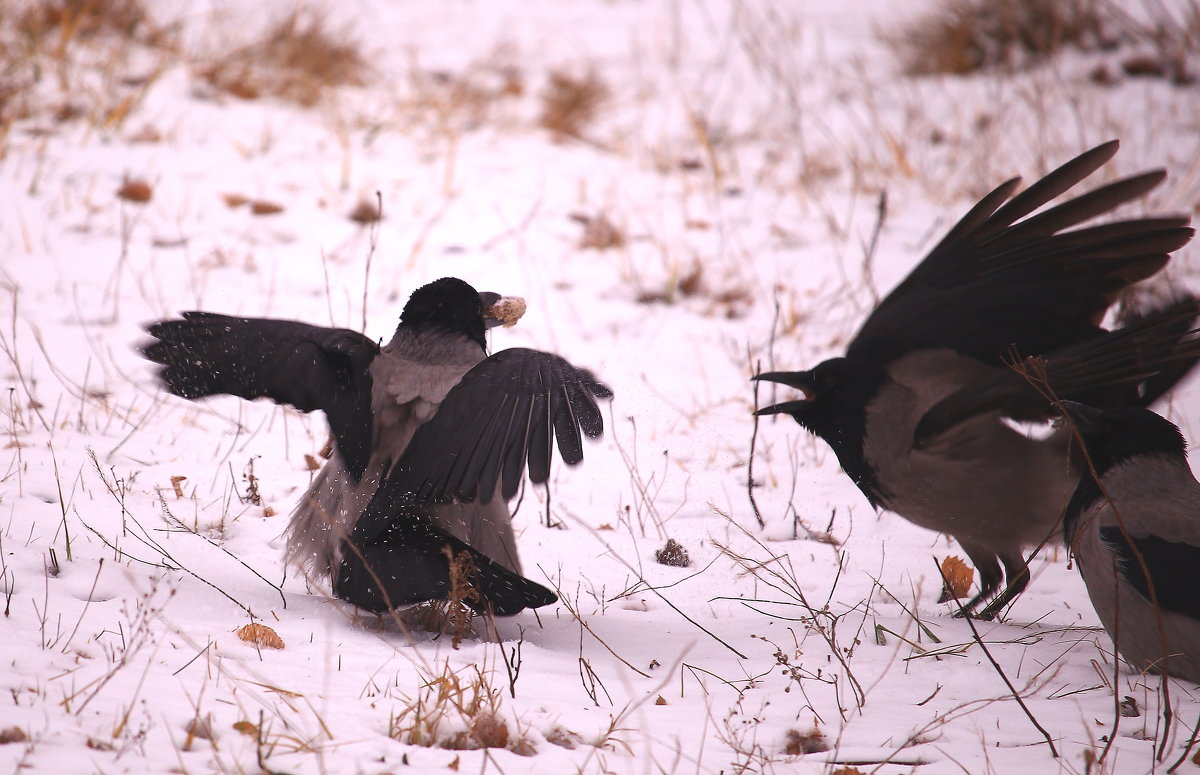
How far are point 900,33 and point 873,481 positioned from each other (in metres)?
8.68

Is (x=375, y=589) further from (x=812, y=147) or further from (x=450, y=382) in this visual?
(x=812, y=147)

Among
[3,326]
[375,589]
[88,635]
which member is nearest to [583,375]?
[375,589]

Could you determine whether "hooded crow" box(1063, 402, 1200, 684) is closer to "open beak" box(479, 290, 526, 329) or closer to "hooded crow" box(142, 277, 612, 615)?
"hooded crow" box(142, 277, 612, 615)

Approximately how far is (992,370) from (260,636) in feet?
8.92

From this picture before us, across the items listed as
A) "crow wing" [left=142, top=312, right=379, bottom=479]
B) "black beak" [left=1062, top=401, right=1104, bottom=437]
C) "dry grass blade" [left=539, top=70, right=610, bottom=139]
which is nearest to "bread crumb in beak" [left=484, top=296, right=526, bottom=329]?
"crow wing" [left=142, top=312, right=379, bottom=479]

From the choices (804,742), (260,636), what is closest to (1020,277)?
(804,742)

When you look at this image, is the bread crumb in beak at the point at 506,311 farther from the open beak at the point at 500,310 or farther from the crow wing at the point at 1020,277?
the crow wing at the point at 1020,277

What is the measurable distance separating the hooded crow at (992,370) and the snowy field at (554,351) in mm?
330

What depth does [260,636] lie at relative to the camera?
2.66 meters

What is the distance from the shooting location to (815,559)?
12.5ft

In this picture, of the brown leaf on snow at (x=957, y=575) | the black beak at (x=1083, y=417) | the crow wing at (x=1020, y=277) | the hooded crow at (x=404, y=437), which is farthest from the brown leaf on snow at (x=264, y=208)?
the black beak at (x=1083, y=417)

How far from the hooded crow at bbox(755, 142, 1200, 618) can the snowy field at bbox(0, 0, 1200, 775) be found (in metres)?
0.33

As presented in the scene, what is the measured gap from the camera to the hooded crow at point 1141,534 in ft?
9.68

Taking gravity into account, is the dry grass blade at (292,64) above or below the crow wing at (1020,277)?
above
